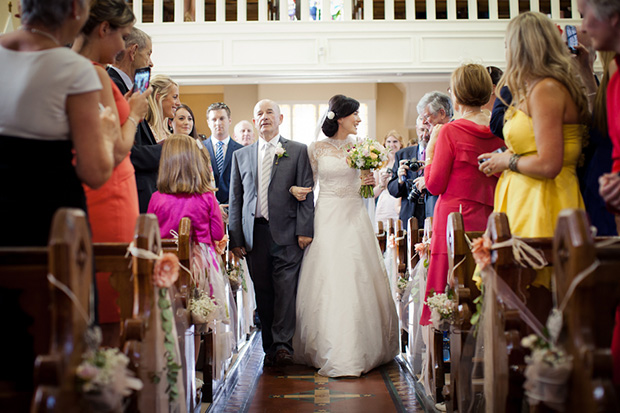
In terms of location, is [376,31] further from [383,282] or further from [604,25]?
[604,25]

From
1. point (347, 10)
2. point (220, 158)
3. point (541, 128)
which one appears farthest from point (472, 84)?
point (347, 10)

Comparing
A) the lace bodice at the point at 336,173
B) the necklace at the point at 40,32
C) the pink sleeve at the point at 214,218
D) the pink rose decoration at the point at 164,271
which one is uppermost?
the necklace at the point at 40,32

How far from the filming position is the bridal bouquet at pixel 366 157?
448 cm

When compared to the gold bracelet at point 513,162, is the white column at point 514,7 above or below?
above

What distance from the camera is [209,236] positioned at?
4102mm

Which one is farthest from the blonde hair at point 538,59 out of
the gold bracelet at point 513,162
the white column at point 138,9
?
the white column at point 138,9

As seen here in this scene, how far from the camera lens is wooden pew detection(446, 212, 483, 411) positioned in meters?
2.65

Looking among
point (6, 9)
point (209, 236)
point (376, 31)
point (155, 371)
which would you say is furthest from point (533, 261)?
point (6, 9)

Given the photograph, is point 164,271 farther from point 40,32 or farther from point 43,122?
point 40,32

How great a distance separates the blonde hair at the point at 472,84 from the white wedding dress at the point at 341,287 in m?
1.40

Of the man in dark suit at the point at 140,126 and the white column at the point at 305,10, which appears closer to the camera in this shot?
the man in dark suit at the point at 140,126

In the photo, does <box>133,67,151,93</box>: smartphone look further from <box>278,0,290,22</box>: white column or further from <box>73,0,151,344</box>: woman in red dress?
<box>278,0,290,22</box>: white column

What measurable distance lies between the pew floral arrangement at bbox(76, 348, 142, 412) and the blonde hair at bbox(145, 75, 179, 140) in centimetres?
236

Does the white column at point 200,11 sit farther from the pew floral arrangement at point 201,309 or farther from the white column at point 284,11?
the pew floral arrangement at point 201,309
